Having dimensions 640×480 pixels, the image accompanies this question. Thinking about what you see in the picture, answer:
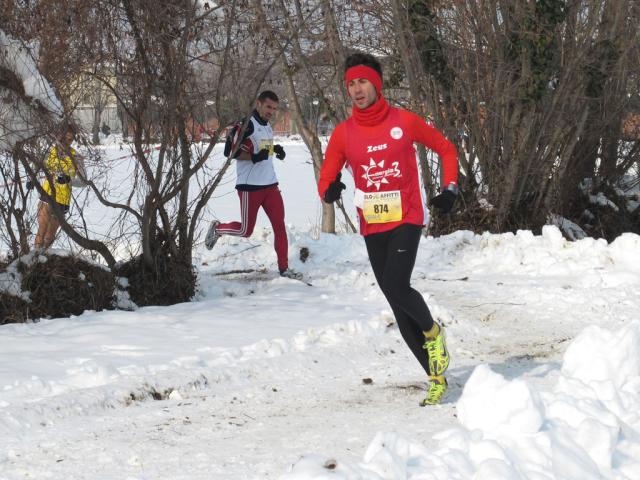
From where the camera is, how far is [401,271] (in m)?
5.05

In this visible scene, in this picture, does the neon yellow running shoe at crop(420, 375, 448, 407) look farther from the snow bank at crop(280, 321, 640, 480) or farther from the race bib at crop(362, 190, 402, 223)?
the race bib at crop(362, 190, 402, 223)

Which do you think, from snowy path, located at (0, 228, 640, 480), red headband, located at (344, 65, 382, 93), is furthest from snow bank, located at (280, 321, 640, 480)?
red headband, located at (344, 65, 382, 93)

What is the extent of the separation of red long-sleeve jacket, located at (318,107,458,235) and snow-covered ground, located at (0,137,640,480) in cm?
103

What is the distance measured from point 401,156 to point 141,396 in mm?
1941

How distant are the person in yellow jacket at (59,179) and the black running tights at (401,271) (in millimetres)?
2803

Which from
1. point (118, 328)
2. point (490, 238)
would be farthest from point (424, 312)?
point (490, 238)

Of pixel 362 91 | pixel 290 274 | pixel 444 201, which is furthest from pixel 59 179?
pixel 444 201

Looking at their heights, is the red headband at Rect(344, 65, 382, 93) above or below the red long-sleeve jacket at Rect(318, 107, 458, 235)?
above

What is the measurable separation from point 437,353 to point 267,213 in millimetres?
4468

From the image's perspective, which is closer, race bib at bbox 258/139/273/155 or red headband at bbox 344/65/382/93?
red headband at bbox 344/65/382/93

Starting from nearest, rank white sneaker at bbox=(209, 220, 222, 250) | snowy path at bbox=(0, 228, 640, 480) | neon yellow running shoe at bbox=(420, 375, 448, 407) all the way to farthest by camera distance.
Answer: snowy path at bbox=(0, 228, 640, 480), neon yellow running shoe at bbox=(420, 375, 448, 407), white sneaker at bbox=(209, 220, 222, 250)

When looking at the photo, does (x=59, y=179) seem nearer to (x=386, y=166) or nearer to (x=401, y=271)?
(x=386, y=166)

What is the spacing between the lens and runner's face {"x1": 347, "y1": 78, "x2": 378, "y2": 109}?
16.7ft

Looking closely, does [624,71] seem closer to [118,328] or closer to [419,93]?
[419,93]
